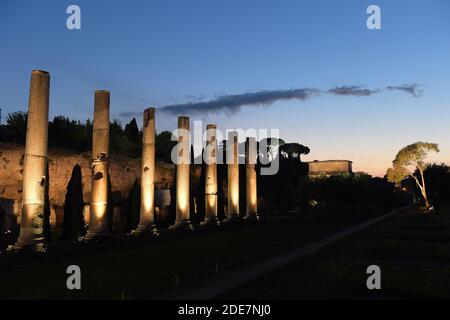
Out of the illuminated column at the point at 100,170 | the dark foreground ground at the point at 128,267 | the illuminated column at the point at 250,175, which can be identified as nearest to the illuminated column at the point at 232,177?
the illuminated column at the point at 250,175

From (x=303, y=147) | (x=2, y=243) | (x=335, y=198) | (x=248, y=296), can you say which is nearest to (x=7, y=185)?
(x=2, y=243)

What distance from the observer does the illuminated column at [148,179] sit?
25.4 metres

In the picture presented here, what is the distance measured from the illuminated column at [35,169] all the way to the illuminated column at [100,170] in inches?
157

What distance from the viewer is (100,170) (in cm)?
2155

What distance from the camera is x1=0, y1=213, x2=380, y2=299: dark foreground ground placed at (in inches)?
448

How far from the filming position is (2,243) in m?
21.0

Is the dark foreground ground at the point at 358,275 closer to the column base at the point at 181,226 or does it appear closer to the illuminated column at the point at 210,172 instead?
the column base at the point at 181,226

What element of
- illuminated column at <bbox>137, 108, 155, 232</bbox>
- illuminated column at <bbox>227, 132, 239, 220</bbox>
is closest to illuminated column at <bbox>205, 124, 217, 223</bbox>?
illuminated column at <bbox>227, 132, 239, 220</bbox>

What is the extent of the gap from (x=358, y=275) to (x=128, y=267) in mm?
7736

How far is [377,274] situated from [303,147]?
80.8 meters

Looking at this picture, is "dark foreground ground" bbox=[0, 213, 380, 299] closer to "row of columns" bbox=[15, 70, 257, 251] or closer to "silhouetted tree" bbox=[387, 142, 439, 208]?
"row of columns" bbox=[15, 70, 257, 251]

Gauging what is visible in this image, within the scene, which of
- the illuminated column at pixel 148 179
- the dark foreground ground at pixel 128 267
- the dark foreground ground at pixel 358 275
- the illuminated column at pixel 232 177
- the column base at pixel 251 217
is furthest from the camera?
the column base at pixel 251 217

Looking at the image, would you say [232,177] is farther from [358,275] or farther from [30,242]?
[358,275]

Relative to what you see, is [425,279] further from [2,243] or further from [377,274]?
[2,243]
